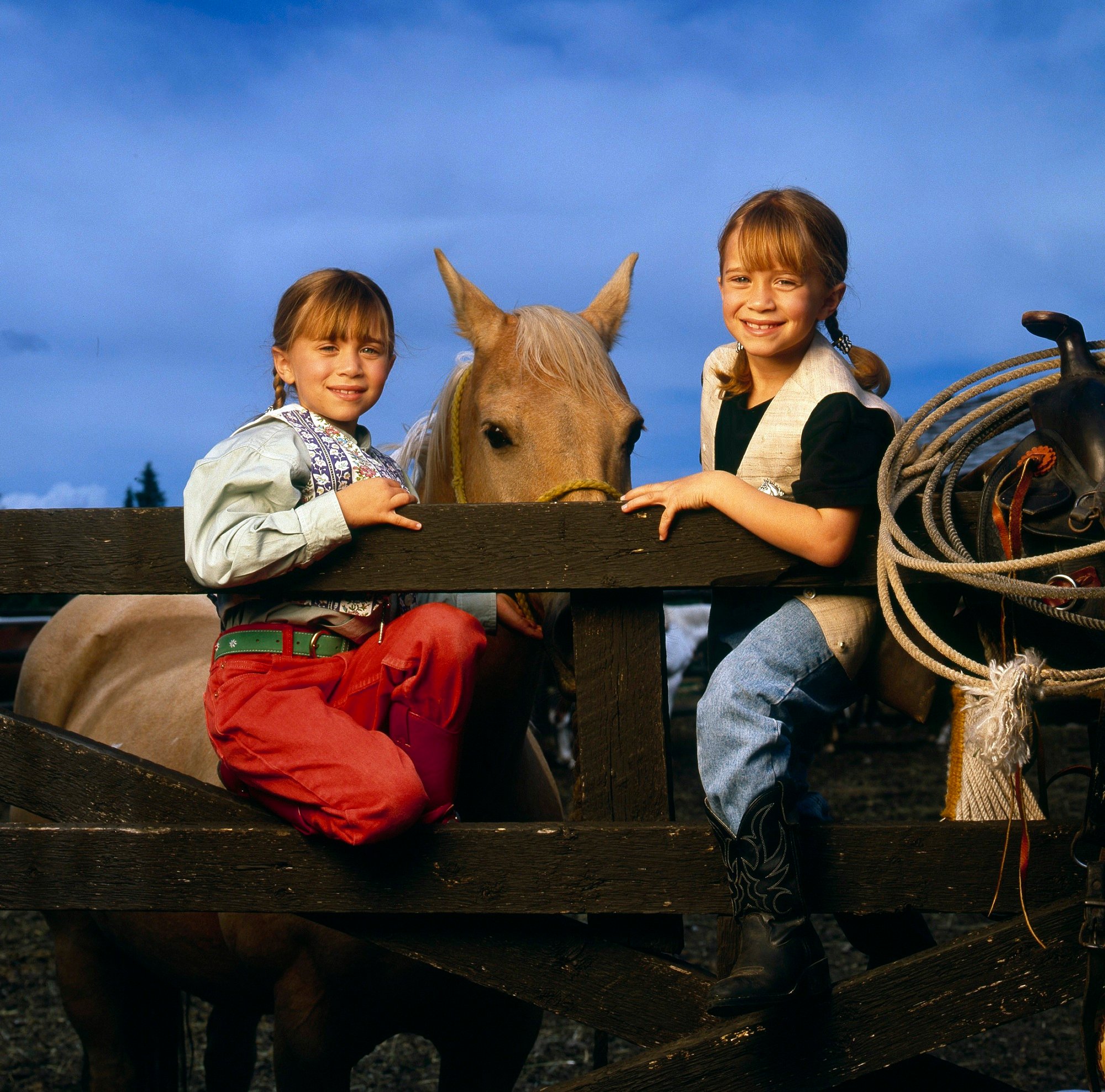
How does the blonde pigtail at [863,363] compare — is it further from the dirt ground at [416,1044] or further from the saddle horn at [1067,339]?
the dirt ground at [416,1044]

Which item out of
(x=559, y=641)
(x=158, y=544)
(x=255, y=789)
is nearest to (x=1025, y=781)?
(x=559, y=641)

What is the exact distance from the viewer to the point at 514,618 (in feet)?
6.98

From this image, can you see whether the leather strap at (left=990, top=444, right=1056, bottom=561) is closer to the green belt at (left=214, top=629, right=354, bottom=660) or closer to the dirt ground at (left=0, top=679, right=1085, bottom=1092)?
the green belt at (left=214, top=629, right=354, bottom=660)

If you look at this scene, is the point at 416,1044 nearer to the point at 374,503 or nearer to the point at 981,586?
the point at 374,503

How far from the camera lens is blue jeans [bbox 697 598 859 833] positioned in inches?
63.7

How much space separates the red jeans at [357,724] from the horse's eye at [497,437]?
2.24 ft

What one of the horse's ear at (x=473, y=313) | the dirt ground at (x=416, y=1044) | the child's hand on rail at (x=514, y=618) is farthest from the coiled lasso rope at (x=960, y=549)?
the dirt ground at (x=416, y=1044)

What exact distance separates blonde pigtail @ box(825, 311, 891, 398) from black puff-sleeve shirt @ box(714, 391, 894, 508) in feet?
0.71

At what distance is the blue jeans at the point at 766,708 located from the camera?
162cm

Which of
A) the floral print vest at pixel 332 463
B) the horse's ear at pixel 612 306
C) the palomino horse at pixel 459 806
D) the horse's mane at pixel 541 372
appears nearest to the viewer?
the floral print vest at pixel 332 463

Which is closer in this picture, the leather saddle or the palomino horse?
the leather saddle

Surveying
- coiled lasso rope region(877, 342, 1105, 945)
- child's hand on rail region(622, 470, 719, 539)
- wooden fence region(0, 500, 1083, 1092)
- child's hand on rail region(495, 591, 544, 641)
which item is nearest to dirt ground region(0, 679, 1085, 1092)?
wooden fence region(0, 500, 1083, 1092)

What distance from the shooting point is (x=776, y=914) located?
5.08 ft

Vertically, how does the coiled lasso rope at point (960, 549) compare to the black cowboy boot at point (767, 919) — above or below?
above
